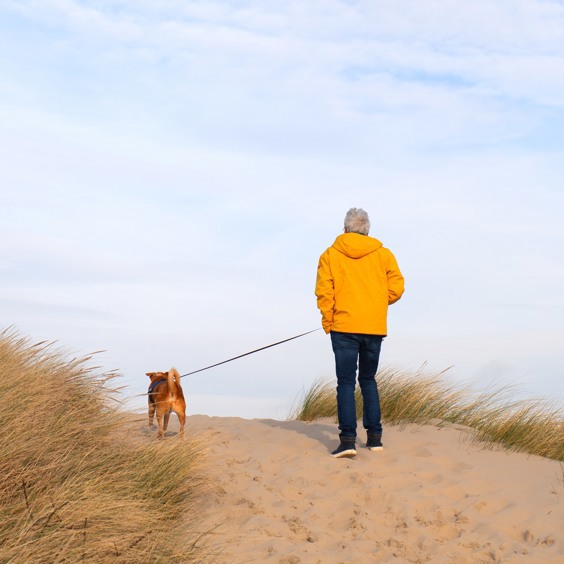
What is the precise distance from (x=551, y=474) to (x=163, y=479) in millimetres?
4028

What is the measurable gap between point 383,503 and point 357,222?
2.86 m

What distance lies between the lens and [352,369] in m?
7.76

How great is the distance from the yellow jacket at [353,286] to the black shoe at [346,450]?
117 cm

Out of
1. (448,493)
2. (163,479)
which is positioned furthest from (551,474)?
(163,479)

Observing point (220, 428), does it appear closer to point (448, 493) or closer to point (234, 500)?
point (234, 500)

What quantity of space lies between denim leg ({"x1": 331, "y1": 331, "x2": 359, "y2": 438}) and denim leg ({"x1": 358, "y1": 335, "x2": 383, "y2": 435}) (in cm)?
13

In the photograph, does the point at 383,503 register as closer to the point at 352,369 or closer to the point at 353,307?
the point at 352,369

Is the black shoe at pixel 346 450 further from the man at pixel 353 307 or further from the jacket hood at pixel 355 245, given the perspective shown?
the jacket hood at pixel 355 245

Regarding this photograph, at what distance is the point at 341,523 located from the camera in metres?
6.48

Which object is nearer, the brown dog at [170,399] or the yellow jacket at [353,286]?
the yellow jacket at [353,286]

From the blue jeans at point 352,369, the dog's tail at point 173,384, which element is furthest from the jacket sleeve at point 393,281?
the dog's tail at point 173,384

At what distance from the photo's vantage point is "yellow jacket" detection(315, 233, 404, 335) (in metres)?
7.66

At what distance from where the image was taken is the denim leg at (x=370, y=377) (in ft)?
25.6

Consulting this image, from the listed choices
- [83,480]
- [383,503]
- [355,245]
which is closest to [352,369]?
[355,245]
